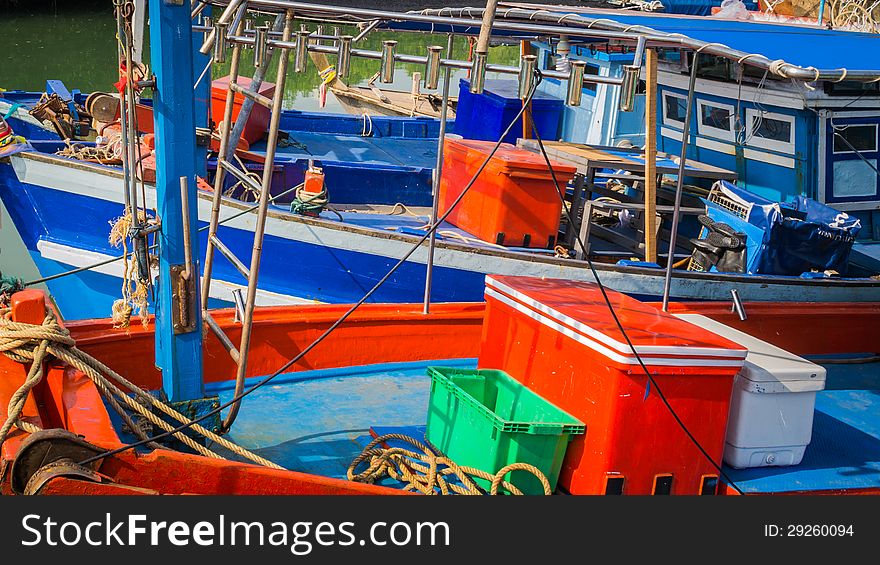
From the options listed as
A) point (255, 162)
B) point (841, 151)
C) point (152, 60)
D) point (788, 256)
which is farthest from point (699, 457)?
point (255, 162)

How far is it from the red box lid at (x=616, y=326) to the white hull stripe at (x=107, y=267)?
11.7 feet

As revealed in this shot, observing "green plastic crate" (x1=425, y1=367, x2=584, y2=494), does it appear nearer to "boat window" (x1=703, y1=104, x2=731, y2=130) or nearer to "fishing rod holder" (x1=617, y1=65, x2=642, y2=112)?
"fishing rod holder" (x1=617, y1=65, x2=642, y2=112)

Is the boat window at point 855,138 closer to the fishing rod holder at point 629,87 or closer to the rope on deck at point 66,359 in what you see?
the fishing rod holder at point 629,87

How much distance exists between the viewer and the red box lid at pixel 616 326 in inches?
167

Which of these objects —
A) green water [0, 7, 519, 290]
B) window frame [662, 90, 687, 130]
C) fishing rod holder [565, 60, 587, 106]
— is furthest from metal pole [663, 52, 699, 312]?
green water [0, 7, 519, 290]

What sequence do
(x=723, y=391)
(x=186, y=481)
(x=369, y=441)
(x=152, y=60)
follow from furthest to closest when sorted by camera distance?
(x=369, y=441)
(x=723, y=391)
(x=152, y=60)
(x=186, y=481)

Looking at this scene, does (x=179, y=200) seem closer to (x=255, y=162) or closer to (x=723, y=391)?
(x=723, y=391)

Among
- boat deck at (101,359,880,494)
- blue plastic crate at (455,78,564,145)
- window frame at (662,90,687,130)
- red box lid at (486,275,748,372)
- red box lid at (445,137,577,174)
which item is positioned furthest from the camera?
blue plastic crate at (455,78,564,145)

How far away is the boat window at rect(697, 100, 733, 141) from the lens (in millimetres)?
8609

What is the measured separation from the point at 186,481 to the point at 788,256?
5597mm

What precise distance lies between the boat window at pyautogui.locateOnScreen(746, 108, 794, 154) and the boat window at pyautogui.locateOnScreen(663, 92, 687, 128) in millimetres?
869

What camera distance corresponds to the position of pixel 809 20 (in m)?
10.4

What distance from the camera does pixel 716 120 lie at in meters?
8.76

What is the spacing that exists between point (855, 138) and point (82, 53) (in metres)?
22.9
